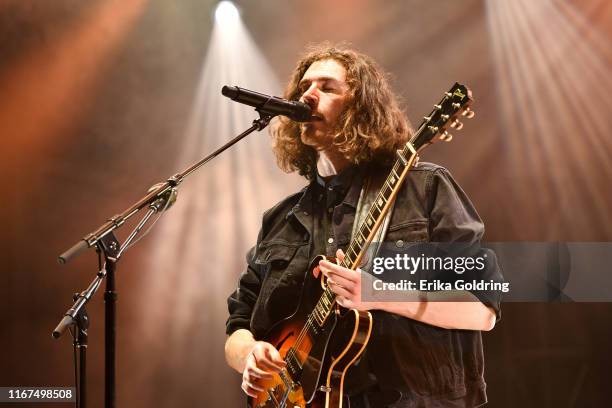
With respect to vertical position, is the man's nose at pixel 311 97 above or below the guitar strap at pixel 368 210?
above

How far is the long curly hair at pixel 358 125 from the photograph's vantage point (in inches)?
88.4

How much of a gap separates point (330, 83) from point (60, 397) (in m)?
2.23

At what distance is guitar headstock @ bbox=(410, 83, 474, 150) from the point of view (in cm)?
188

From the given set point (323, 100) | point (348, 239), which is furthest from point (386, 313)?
point (323, 100)

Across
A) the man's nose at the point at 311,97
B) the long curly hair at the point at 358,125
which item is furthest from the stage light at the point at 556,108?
the man's nose at the point at 311,97

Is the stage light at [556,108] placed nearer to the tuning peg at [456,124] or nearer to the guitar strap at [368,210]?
the guitar strap at [368,210]

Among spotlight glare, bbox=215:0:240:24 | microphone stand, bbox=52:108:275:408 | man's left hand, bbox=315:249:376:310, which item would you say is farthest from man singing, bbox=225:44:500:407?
spotlight glare, bbox=215:0:240:24

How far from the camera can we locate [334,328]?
1827 millimetres

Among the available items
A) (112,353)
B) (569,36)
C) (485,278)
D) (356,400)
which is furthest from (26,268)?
(569,36)

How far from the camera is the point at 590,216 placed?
3.07 metres

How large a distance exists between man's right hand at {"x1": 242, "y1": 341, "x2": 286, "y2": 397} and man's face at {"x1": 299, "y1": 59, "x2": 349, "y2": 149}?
0.70 metres

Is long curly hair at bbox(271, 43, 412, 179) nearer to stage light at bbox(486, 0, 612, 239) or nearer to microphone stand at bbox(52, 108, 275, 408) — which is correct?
microphone stand at bbox(52, 108, 275, 408)

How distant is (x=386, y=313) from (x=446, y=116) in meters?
0.57

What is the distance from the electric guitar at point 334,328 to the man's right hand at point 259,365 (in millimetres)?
23
